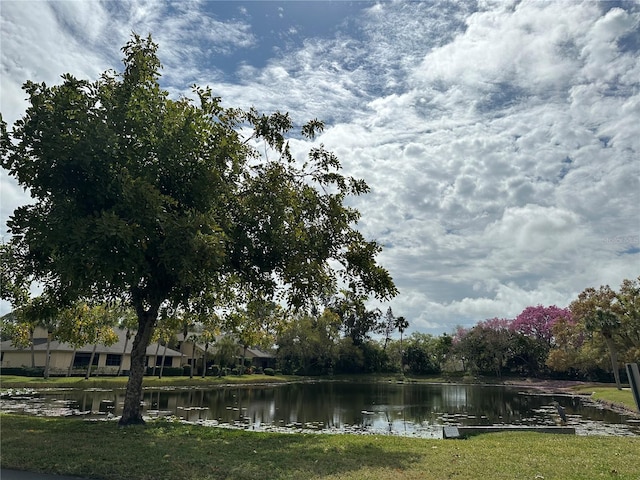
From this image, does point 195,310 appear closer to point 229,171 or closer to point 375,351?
point 229,171

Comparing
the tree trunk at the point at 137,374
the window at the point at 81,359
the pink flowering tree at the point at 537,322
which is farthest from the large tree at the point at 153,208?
the pink flowering tree at the point at 537,322

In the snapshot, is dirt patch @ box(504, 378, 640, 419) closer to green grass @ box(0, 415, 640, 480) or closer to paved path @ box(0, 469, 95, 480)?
green grass @ box(0, 415, 640, 480)

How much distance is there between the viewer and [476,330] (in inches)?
2923

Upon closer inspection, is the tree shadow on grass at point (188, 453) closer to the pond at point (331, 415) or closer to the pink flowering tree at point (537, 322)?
the pond at point (331, 415)

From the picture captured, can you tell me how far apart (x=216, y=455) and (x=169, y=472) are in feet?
4.83

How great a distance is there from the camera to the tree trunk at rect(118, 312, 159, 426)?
1319 cm

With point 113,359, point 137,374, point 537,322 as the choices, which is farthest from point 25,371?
point 537,322

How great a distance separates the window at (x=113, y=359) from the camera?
50750mm

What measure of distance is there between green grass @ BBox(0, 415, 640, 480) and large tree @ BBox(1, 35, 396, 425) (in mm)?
3400

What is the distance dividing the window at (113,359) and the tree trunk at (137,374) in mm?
41328

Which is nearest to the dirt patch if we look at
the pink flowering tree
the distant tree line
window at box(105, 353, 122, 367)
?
the distant tree line

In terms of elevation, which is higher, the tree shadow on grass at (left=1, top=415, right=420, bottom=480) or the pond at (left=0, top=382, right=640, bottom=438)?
the tree shadow on grass at (left=1, top=415, right=420, bottom=480)

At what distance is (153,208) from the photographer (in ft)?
34.1

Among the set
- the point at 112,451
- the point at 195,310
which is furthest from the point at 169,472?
the point at 195,310
